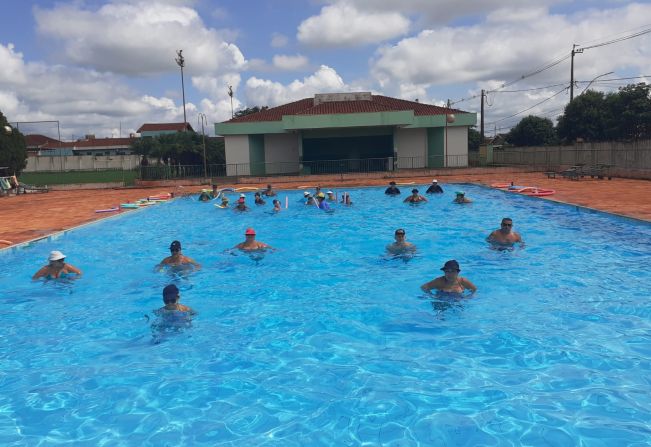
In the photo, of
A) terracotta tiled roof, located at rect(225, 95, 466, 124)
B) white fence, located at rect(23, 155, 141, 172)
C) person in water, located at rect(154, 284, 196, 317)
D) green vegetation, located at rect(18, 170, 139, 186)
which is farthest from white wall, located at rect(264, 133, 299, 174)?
person in water, located at rect(154, 284, 196, 317)

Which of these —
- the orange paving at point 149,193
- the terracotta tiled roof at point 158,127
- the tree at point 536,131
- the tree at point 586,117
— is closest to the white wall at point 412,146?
the orange paving at point 149,193

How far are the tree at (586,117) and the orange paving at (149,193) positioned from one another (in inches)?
398

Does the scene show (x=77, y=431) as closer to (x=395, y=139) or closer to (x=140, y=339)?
(x=140, y=339)

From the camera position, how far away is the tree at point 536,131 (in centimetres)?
4766

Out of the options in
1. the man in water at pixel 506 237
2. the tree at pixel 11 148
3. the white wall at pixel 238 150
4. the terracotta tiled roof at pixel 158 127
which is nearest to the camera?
the man in water at pixel 506 237

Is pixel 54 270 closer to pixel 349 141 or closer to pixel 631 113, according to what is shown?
pixel 349 141

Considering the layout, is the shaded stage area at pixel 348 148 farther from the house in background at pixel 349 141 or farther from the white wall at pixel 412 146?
the white wall at pixel 412 146

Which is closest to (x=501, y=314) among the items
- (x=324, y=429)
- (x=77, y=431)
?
(x=324, y=429)

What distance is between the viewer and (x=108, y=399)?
4.75 m

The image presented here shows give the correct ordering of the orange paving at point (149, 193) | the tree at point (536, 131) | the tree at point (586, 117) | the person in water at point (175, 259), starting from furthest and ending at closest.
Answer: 1. the tree at point (536, 131)
2. the tree at point (586, 117)
3. the orange paving at point (149, 193)
4. the person in water at point (175, 259)

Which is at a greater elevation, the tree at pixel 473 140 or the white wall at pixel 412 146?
the tree at pixel 473 140

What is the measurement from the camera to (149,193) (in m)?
26.2

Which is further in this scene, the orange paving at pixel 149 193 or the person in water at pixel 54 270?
the orange paving at pixel 149 193

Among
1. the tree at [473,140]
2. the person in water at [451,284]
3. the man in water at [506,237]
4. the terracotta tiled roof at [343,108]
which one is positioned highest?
the terracotta tiled roof at [343,108]
